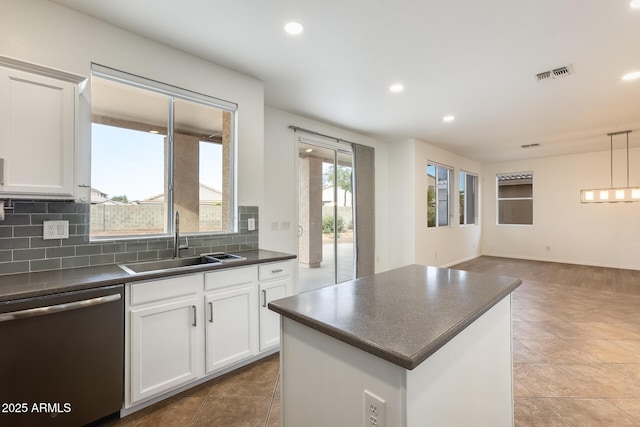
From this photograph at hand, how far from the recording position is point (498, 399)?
1.48m

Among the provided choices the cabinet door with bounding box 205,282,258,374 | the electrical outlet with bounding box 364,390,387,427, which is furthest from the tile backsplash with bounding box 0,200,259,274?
the electrical outlet with bounding box 364,390,387,427

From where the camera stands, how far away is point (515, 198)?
8.20m

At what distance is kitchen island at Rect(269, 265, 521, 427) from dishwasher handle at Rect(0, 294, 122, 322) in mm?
1174

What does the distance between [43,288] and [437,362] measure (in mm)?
1944

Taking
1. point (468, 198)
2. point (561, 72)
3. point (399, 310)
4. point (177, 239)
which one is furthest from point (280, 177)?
point (468, 198)

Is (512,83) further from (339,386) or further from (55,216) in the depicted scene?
(55,216)

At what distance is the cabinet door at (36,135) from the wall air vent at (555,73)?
4064 mm

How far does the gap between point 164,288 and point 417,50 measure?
280 centimetres

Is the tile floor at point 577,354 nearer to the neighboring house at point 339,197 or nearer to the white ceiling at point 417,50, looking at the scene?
the white ceiling at point 417,50

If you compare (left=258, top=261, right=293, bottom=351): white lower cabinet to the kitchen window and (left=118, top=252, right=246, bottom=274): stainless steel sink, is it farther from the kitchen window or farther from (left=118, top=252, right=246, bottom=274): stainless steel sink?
the kitchen window

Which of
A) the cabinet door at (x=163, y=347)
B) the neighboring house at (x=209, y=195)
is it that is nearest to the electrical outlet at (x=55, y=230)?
the cabinet door at (x=163, y=347)

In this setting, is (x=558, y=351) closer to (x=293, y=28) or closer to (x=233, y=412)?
(x=233, y=412)

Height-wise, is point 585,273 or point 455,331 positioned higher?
point 455,331

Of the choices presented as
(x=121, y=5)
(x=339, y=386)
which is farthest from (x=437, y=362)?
(x=121, y=5)
